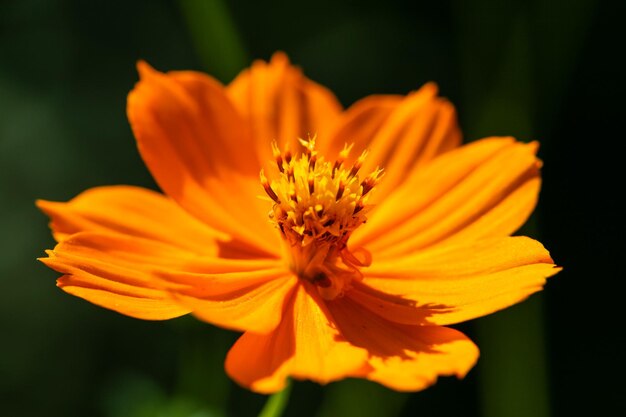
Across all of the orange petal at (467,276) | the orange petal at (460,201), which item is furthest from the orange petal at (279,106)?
the orange petal at (467,276)

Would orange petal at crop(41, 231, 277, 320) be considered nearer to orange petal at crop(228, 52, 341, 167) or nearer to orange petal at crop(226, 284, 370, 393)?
orange petal at crop(226, 284, 370, 393)

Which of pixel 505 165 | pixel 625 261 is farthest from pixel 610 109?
pixel 505 165

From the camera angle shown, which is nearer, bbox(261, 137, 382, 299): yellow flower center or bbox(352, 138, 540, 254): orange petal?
bbox(261, 137, 382, 299): yellow flower center

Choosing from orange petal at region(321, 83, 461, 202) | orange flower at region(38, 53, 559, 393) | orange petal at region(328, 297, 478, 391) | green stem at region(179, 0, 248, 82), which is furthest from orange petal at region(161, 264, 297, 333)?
green stem at region(179, 0, 248, 82)

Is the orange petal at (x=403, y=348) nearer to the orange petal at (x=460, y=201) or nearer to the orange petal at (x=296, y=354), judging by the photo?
the orange petal at (x=296, y=354)

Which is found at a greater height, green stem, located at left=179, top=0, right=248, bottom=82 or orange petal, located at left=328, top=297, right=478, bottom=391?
green stem, located at left=179, top=0, right=248, bottom=82

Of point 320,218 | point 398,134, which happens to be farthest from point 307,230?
point 398,134

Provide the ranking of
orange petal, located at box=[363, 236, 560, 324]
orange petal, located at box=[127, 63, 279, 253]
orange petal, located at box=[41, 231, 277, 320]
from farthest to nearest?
orange petal, located at box=[127, 63, 279, 253] < orange petal, located at box=[363, 236, 560, 324] < orange petal, located at box=[41, 231, 277, 320]

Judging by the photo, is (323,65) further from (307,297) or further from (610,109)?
(307,297)
